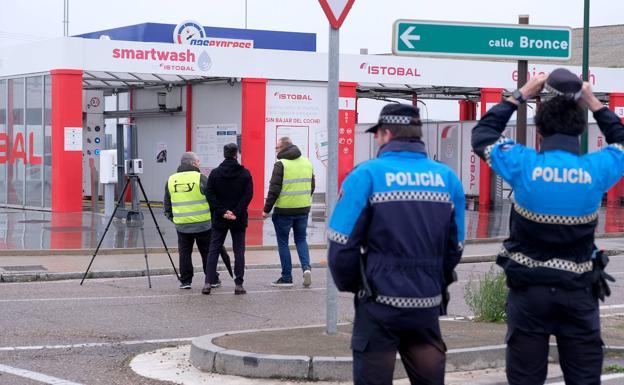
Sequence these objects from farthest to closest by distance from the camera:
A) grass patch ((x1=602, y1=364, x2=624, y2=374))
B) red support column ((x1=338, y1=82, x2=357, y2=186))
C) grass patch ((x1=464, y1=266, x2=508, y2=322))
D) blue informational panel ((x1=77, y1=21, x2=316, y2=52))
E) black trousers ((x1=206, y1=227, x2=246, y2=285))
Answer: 1. red support column ((x1=338, y1=82, x2=357, y2=186))
2. blue informational panel ((x1=77, y1=21, x2=316, y2=52))
3. black trousers ((x1=206, y1=227, x2=246, y2=285))
4. grass patch ((x1=464, y1=266, x2=508, y2=322))
5. grass patch ((x1=602, y1=364, x2=624, y2=374))

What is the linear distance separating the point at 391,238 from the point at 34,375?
433 centimetres

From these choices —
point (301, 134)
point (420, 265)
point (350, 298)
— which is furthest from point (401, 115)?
point (301, 134)

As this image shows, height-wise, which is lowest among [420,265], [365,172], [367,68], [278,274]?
[278,274]

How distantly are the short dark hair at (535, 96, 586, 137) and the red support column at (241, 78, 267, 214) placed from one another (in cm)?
2511

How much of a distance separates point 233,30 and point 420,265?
2843cm

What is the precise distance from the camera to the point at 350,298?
13.4 metres

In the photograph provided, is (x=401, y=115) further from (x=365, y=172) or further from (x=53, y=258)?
(x=53, y=258)

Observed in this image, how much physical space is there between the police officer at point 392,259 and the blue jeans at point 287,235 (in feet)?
29.2

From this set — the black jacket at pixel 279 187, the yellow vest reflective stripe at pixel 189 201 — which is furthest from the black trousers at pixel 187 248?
the black jacket at pixel 279 187

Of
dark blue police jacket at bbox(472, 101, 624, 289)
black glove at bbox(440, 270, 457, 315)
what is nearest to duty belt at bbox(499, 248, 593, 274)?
dark blue police jacket at bbox(472, 101, 624, 289)

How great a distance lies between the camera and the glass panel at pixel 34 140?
29.8 metres

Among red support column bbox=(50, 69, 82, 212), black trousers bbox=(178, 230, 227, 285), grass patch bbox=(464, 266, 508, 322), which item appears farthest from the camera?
red support column bbox=(50, 69, 82, 212)

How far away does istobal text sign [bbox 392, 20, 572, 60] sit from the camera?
966cm

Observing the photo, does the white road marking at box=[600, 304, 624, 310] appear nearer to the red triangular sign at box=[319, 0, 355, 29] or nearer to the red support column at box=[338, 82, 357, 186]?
the red triangular sign at box=[319, 0, 355, 29]
